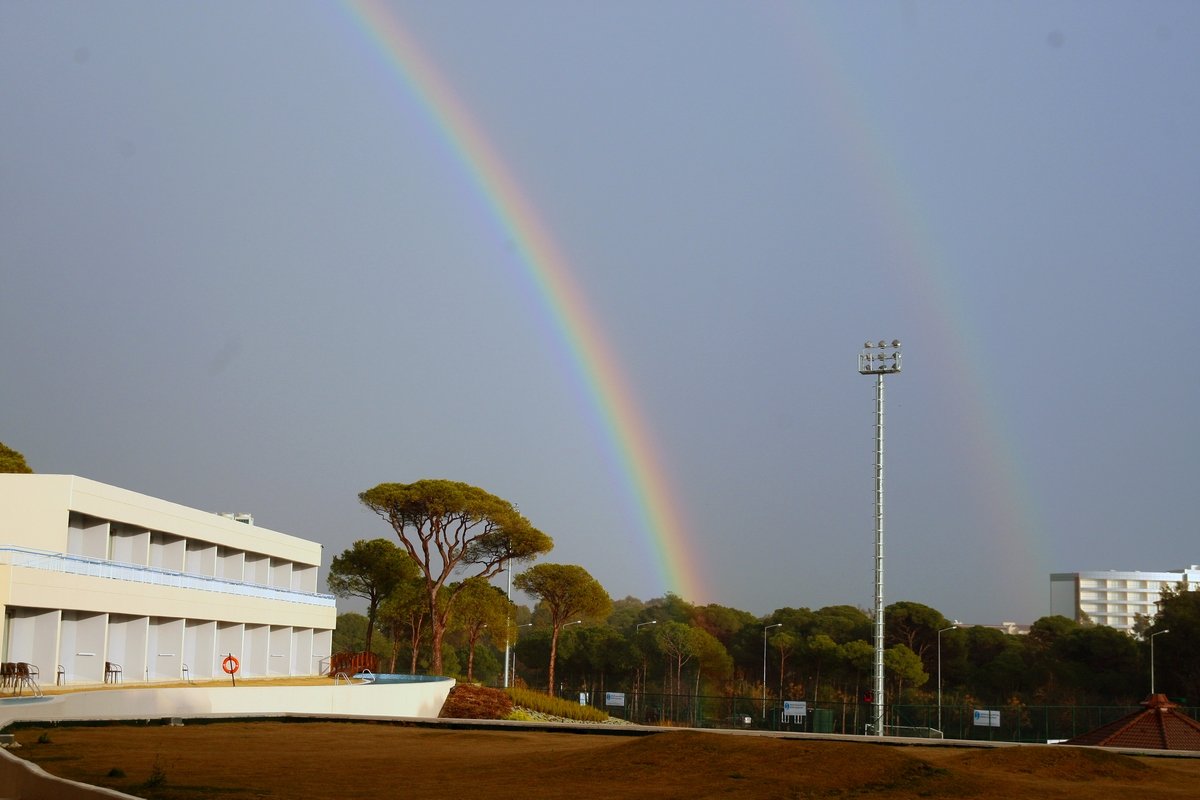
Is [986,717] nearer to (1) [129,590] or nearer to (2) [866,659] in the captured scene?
(2) [866,659]

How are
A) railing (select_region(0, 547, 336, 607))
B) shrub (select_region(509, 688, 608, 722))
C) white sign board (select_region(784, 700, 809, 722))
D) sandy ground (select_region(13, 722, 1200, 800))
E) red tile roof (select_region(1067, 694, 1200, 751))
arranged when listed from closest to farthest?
sandy ground (select_region(13, 722, 1200, 800)) < red tile roof (select_region(1067, 694, 1200, 751)) < railing (select_region(0, 547, 336, 607)) < shrub (select_region(509, 688, 608, 722)) < white sign board (select_region(784, 700, 809, 722))

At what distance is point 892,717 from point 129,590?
4173cm

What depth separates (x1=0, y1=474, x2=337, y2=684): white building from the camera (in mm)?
36562

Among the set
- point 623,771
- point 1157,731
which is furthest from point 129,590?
point 1157,731

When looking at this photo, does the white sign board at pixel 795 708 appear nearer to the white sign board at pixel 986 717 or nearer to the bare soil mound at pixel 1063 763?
the white sign board at pixel 986 717

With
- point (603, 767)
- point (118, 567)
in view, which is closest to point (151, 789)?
point (603, 767)

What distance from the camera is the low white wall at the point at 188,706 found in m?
14.8

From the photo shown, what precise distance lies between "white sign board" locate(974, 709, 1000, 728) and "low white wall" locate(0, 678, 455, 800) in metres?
24.7

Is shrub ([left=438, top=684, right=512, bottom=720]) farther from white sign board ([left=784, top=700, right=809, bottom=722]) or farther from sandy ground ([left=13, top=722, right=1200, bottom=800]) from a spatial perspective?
sandy ground ([left=13, top=722, right=1200, bottom=800])

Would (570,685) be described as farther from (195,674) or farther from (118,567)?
(118,567)

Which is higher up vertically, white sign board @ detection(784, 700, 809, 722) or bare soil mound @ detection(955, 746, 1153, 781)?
bare soil mound @ detection(955, 746, 1153, 781)

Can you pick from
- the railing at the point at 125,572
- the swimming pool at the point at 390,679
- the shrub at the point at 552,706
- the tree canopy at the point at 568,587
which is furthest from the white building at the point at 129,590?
the tree canopy at the point at 568,587

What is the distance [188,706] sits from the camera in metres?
37.1

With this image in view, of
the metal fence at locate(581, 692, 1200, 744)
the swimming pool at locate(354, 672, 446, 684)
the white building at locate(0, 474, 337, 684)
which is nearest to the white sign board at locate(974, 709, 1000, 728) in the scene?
the metal fence at locate(581, 692, 1200, 744)
